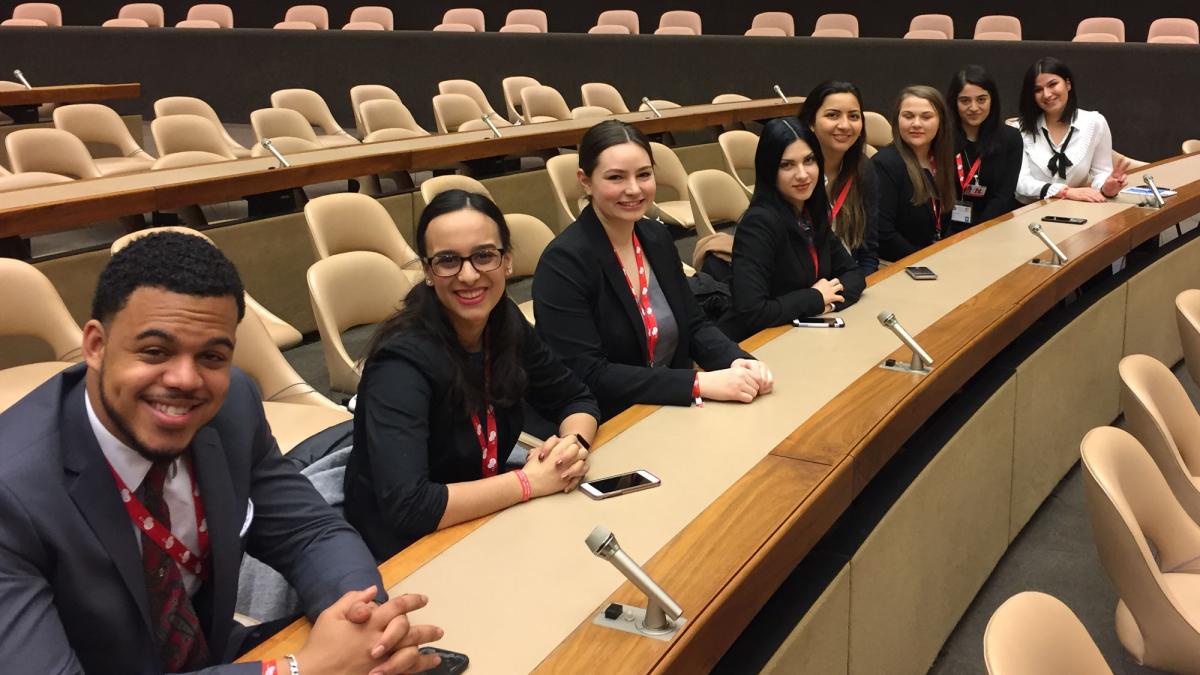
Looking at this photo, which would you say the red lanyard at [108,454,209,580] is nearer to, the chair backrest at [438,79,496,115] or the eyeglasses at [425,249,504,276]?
the eyeglasses at [425,249,504,276]

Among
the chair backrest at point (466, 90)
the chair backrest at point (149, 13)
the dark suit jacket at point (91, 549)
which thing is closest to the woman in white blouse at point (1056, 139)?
the dark suit jacket at point (91, 549)

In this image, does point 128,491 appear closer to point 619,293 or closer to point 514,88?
point 619,293

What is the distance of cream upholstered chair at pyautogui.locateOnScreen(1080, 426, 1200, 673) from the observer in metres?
1.90

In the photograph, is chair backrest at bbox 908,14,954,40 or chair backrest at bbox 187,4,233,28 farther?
chair backrest at bbox 187,4,233,28

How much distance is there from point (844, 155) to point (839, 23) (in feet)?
23.4

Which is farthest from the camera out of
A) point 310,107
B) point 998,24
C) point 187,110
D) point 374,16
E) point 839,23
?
point 374,16

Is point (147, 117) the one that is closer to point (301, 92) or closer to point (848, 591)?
point (301, 92)

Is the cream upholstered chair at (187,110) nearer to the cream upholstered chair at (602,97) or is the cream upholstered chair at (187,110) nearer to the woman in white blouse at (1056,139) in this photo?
the cream upholstered chair at (602,97)

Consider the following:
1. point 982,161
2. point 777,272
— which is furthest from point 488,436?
point 982,161

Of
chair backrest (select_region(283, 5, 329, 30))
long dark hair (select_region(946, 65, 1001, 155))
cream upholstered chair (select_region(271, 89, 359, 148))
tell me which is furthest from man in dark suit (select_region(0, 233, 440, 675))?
chair backrest (select_region(283, 5, 329, 30))

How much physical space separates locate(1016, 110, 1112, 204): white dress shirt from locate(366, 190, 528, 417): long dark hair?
10.8ft

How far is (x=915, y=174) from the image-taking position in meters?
4.12

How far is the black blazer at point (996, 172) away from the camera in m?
4.39

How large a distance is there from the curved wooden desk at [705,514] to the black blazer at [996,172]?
1.68 meters
